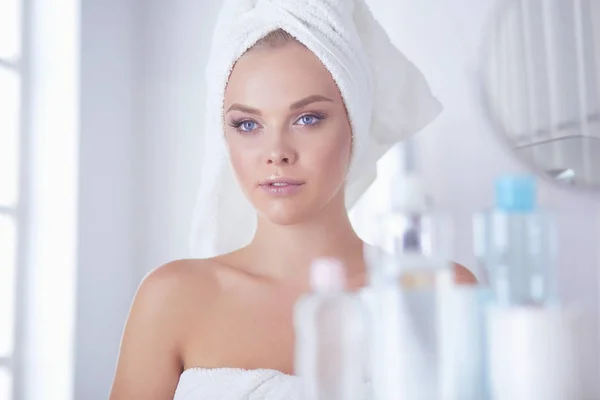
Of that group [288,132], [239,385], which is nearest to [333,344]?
[239,385]

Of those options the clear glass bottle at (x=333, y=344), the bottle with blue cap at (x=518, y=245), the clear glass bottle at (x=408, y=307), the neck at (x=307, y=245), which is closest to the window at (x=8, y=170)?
the neck at (x=307, y=245)

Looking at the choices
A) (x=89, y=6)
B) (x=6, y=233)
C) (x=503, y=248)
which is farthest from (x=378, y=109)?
(x=6, y=233)

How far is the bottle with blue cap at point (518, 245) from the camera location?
70 cm

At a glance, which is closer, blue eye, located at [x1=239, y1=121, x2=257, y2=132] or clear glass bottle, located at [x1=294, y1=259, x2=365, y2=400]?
clear glass bottle, located at [x1=294, y1=259, x2=365, y2=400]

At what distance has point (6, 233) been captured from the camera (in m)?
1.07

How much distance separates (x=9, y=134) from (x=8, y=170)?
0.06 metres

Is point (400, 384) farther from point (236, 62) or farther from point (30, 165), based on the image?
point (30, 165)

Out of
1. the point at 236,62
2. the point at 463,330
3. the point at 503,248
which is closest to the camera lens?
the point at 463,330

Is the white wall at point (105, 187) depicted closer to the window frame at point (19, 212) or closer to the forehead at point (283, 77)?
the window frame at point (19, 212)

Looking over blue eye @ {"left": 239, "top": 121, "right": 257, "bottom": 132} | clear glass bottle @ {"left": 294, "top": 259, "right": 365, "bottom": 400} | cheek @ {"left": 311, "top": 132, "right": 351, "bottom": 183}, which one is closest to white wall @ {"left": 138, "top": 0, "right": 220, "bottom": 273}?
blue eye @ {"left": 239, "top": 121, "right": 257, "bottom": 132}

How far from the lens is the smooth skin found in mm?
991

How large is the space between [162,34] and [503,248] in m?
0.66

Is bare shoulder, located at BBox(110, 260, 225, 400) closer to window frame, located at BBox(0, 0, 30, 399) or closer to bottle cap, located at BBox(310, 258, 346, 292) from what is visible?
window frame, located at BBox(0, 0, 30, 399)

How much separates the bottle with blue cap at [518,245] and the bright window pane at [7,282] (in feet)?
2.32
